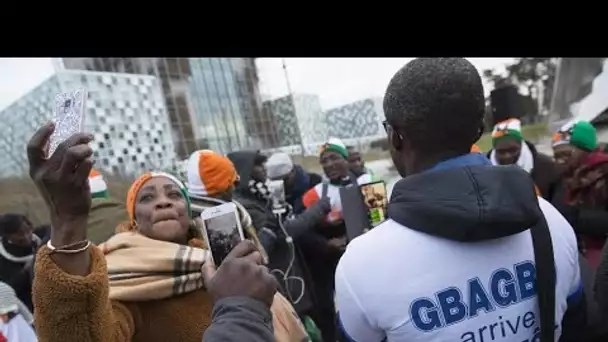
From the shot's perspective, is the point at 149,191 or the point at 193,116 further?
the point at 193,116

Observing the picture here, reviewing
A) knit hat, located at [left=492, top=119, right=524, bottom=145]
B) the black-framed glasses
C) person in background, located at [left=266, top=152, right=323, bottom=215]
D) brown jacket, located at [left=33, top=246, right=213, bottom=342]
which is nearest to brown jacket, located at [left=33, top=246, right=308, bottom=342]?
brown jacket, located at [left=33, top=246, right=213, bottom=342]

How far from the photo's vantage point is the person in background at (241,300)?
93 cm

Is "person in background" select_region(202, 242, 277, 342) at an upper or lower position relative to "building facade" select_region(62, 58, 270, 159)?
lower

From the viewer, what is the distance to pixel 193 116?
891 centimetres

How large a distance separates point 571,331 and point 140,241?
1.25 meters

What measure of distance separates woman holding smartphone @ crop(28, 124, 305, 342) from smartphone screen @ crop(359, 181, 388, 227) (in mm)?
1171

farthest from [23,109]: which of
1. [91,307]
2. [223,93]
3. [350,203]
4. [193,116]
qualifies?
[91,307]

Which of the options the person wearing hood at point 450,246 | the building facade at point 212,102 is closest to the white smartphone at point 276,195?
the person wearing hood at point 450,246

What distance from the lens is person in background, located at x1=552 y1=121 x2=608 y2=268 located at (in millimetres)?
2691

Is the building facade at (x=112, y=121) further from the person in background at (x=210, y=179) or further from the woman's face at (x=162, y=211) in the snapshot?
the woman's face at (x=162, y=211)

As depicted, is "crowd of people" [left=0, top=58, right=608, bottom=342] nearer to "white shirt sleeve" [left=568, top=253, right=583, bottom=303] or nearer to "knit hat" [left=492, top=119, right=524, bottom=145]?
"white shirt sleeve" [left=568, top=253, right=583, bottom=303]

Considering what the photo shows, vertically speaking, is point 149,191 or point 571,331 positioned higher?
point 149,191
